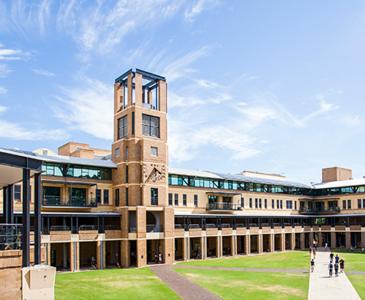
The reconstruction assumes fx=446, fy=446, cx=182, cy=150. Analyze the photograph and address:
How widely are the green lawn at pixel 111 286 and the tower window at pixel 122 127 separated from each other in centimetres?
1812

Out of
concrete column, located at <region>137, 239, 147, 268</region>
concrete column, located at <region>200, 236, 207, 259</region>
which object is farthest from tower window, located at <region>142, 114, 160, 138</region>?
concrete column, located at <region>200, 236, 207, 259</region>

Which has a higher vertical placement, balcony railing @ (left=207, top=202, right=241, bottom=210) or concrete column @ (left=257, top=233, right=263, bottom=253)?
balcony railing @ (left=207, top=202, right=241, bottom=210)

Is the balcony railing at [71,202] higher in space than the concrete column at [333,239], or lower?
higher

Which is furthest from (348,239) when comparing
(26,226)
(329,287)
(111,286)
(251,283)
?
(26,226)

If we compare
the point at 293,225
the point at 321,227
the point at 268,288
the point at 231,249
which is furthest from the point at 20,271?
the point at 321,227

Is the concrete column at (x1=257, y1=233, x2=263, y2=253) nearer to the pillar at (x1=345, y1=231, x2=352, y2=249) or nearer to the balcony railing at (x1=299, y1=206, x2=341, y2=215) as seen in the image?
the pillar at (x1=345, y1=231, x2=352, y2=249)

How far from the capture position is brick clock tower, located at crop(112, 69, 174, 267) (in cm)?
5250

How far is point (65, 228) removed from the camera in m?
47.9

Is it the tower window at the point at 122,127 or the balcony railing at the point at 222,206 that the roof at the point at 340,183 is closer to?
the balcony railing at the point at 222,206

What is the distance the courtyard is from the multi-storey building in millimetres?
5071

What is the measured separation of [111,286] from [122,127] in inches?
979

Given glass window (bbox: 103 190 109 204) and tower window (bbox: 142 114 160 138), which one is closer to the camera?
glass window (bbox: 103 190 109 204)

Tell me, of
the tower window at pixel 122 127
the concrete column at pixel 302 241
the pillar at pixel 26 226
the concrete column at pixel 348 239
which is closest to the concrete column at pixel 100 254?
the tower window at pixel 122 127

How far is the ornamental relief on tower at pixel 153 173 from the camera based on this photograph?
54.0 meters
